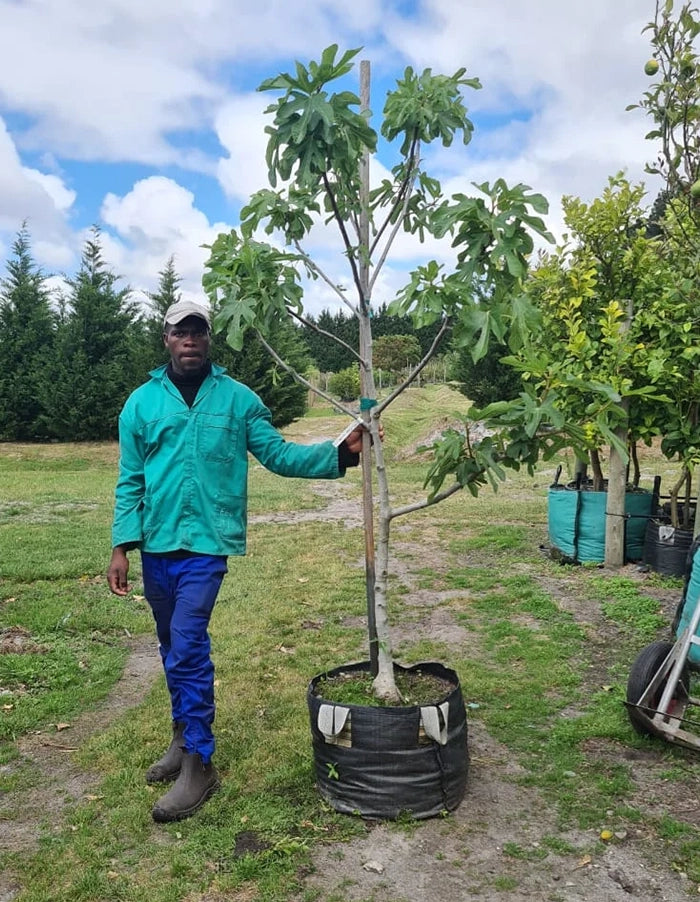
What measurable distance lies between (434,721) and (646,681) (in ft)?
4.12

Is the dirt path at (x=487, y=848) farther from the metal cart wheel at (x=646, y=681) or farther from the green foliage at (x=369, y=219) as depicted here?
the green foliage at (x=369, y=219)

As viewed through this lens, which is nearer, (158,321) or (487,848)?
(487,848)

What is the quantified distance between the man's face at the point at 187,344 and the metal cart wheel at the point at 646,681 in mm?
2450

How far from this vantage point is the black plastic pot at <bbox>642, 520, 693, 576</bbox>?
662cm

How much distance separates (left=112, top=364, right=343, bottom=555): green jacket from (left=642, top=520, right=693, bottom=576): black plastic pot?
4527 mm

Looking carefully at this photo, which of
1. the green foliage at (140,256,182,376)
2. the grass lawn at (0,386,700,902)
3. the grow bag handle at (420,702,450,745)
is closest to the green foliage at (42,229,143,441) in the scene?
the green foliage at (140,256,182,376)

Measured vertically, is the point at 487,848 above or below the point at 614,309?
below

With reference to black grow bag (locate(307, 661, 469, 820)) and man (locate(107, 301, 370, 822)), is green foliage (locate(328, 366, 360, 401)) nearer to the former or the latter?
man (locate(107, 301, 370, 822))

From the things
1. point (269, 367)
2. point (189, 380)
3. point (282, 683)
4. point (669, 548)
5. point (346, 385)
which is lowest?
point (282, 683)

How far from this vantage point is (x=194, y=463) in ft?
10.5

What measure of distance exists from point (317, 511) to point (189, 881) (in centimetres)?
939

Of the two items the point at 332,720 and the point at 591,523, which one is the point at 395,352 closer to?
the point at 591,523

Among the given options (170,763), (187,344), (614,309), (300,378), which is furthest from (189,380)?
(614,309)

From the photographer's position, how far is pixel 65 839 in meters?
2.91
